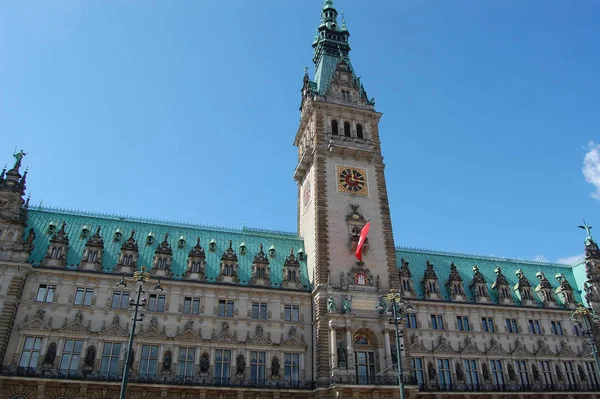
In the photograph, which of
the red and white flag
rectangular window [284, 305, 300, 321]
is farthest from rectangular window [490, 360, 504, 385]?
rectangular window [284, 305, 300, 321]

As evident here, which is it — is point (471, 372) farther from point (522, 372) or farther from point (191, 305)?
point (191, 305)

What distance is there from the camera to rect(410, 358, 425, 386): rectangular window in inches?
1908

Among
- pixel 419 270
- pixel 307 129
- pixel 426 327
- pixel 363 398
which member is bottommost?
pixel 363 398

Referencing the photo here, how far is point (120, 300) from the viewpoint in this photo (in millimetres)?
44844

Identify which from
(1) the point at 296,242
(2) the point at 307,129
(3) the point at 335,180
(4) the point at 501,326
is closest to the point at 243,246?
(1) the point at 296,242

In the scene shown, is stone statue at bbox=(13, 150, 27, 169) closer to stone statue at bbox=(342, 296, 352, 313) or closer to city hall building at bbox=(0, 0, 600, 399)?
city hall building at bbox=(0, 0, 600, 399)

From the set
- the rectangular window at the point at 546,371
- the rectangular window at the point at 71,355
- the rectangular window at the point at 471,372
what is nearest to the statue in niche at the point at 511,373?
the rectangular window at the point at 546,371

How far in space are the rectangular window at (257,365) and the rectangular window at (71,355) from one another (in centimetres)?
1510

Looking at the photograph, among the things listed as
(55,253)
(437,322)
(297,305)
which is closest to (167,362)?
(297,305)

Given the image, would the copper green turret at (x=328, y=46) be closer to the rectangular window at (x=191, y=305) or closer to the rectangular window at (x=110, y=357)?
the rectangular window at (x=191, y=305)

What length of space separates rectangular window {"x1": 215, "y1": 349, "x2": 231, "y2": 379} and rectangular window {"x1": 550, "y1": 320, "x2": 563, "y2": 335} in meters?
37.9

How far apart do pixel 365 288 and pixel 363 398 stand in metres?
10.7

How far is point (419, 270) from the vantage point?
193 feet

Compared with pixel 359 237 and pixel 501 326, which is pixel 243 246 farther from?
pixel 501 326
